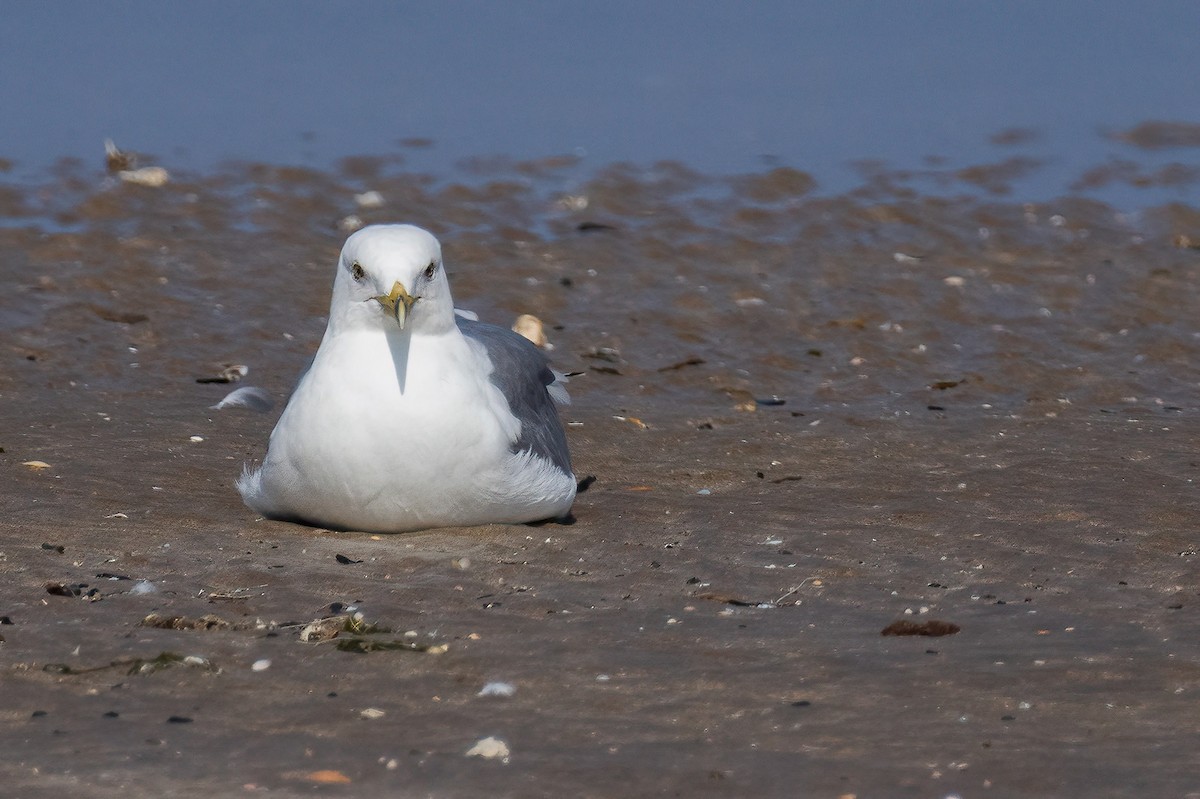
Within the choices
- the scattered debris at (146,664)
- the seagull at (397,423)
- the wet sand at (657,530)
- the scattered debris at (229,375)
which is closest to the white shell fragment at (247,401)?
the wet sand at (657,530)

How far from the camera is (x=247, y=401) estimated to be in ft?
31.0

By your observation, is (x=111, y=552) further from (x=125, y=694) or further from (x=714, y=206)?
(x=714, y=206)

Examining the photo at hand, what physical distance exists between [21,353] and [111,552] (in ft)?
14.6

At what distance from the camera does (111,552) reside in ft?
20.7

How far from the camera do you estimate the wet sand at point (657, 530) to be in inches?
177

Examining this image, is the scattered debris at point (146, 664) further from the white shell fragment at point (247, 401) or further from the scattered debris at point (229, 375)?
the scattered debris at point (229, 375)

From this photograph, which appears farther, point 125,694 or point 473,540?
point 473,540

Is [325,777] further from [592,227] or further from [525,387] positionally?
[592,227]

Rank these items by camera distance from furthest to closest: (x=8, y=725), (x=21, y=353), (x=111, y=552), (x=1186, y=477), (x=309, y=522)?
(x=21, y=353) → (x=1186, y=477) → (x=309, y=522) → (x=111, y=552) → (x=8, y=725)

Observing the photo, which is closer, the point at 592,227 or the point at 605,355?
the point at 605,355

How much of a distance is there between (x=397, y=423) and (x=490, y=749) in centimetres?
228

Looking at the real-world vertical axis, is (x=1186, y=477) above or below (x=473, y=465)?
below

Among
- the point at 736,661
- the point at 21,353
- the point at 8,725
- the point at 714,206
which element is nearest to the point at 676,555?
the point at 736,661

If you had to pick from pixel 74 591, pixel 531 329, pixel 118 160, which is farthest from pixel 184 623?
pixel 118 160
